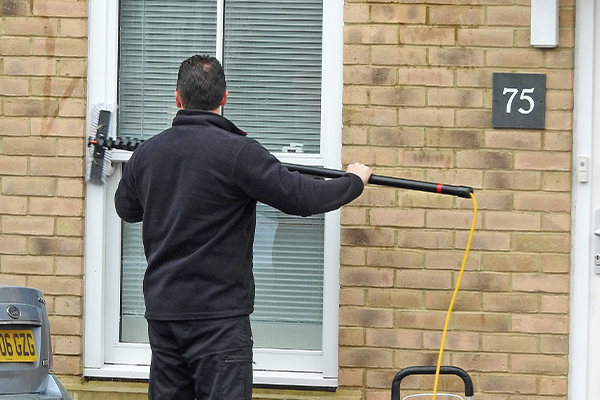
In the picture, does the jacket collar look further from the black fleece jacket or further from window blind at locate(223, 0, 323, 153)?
window blind at locate(223, 0, 323, 153)

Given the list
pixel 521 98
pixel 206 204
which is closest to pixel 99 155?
pixel 206 204

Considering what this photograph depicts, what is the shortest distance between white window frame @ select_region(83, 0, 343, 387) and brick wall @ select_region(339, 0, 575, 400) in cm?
9

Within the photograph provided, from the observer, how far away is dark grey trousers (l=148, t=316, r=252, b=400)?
315cm

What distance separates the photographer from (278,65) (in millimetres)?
4355

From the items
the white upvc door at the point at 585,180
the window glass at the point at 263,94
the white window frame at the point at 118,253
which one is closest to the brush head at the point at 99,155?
the white window frame at the point at 118,253

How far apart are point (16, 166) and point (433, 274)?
6.74ft

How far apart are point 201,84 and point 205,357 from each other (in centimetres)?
98

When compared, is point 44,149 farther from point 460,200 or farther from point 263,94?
point 460,200

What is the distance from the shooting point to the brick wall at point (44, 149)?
427 cm

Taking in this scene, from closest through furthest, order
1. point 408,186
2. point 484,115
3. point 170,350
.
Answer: point 170,350
point 408,186
point 484,115

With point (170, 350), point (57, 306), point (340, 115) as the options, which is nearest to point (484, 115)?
point (340, 115)

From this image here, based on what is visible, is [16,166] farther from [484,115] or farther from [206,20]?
[484,115]

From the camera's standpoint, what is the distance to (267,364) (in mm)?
4379

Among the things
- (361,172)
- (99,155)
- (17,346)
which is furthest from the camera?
(99,155)
